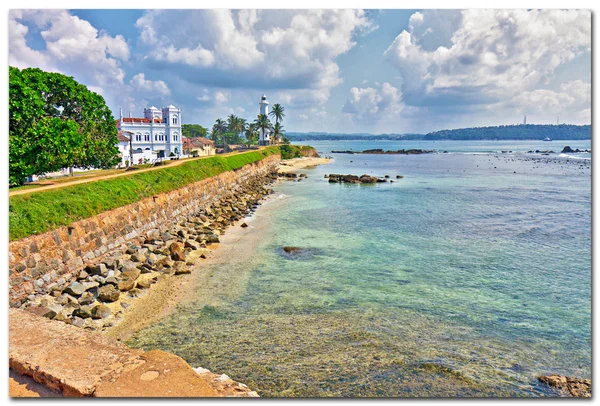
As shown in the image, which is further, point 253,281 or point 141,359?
point 253,281

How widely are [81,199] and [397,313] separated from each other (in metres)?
16.0

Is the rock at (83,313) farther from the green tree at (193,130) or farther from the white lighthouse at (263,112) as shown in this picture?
the green tree at (193,130)

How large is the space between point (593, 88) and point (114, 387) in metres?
11.6

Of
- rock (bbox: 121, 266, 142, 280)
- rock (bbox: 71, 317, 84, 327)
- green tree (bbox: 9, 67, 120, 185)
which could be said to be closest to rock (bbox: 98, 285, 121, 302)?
rock (bbox: 121, 266, 142, 280)

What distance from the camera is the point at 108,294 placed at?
14781 mm

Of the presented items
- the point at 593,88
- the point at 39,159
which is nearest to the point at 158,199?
the point at 39,159

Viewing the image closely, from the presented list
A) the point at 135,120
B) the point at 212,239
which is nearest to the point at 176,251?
the point at 212,239

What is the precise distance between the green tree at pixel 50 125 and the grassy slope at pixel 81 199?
13.3 ft

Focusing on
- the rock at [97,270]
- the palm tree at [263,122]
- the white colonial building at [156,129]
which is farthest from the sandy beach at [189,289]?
the palm tree at [263,122]

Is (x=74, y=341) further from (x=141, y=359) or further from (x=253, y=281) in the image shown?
(x=253, y=281)

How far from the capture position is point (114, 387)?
280 inches

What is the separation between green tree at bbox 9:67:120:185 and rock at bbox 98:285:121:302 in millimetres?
11705

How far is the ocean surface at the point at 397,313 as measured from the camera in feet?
35.0

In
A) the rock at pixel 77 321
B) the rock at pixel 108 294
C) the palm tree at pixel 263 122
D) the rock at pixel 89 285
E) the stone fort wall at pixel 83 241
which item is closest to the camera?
the rock at pixel 77 321
